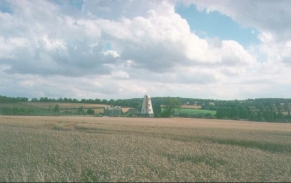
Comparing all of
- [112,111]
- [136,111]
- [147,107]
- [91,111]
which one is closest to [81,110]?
[91,111]

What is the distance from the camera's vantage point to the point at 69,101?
109 m

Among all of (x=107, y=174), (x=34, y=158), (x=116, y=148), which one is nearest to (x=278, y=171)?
(x=107, y=174)

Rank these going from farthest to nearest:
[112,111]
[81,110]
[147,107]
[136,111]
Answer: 1. [136,111]
2. [147,107]
3. [81,110]
4. [112,111]

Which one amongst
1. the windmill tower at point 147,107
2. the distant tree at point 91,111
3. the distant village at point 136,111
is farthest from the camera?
the windmill tower at point 147,107

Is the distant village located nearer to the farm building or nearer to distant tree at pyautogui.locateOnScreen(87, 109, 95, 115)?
the farm building

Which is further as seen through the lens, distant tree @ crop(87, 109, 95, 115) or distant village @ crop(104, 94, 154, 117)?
distant tree @ crop(87, 109, 95, 115)

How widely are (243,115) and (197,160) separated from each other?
65.3m

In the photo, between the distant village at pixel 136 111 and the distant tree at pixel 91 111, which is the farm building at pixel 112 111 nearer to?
the distant village at pixel 136 111

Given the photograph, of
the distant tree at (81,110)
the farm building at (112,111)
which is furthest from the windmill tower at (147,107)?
the distant tree at (81,110)

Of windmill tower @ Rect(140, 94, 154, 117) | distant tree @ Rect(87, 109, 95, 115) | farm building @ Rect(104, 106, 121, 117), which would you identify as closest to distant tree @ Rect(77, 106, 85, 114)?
distant tree @ Rect(87, 109, 95, 115)

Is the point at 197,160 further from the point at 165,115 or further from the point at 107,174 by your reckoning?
the point at 165,115

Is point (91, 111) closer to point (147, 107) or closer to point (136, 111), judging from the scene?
point (136, 111)

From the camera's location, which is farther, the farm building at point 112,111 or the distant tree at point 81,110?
the distant tree at point 81,110

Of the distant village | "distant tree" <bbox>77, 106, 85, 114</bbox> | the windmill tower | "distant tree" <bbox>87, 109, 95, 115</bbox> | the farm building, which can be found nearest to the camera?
the farm building
